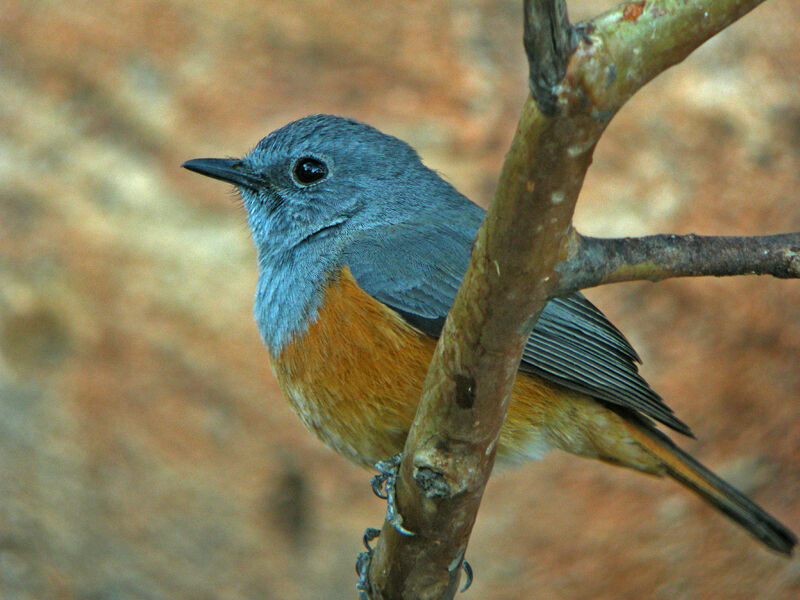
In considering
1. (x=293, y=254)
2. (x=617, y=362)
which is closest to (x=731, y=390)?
(x=617, y=362)

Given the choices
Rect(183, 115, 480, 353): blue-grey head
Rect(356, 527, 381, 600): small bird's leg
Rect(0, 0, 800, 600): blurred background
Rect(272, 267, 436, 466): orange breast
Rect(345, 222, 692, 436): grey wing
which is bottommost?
Rect(356, 527, 381, 600): small bird's leg

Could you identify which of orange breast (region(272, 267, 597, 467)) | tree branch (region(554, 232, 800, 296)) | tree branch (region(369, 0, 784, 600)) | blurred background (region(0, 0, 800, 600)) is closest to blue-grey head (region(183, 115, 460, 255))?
orange breast (region(272, 267, 597, 467))

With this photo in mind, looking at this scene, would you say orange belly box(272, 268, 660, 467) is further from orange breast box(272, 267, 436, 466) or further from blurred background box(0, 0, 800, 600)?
blurred background box(0, 0, 800, 600)

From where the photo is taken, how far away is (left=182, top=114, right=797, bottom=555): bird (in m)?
3.71

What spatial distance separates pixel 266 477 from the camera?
715 centimetres

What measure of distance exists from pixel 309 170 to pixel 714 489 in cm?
231

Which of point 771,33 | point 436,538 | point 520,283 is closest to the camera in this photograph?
point 520,283

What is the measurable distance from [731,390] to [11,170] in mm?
5384

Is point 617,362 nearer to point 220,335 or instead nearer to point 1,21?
point 220,335

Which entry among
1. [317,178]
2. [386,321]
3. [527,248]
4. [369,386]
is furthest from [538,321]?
[527,248]

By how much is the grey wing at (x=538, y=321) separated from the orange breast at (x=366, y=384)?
0.27 feet

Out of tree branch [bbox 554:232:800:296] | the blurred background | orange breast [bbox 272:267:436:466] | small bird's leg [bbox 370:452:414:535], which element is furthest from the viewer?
the blurred background

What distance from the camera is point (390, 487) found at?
3213 mm

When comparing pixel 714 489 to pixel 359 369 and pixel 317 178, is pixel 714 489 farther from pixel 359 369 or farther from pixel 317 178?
→ pixel 317 178
